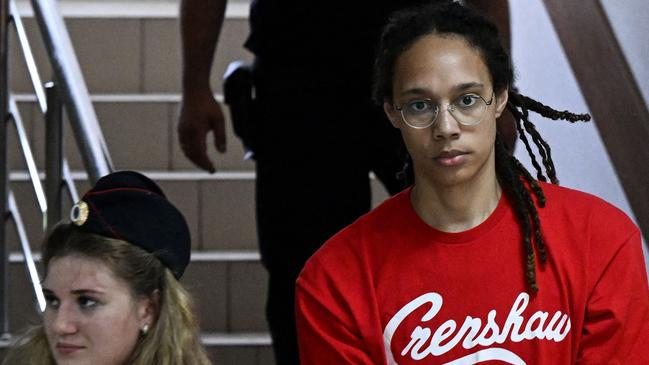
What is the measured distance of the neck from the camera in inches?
86.7

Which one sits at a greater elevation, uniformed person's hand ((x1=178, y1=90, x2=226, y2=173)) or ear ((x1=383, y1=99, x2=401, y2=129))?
uniformed person's hand ((x1=178, y1=90, x2=226, y2=173))

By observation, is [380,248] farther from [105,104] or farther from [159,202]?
[105,104]

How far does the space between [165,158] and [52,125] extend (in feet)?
4.31

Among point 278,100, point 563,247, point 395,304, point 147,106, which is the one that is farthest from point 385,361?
point 147,106

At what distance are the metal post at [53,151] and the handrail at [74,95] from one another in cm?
14

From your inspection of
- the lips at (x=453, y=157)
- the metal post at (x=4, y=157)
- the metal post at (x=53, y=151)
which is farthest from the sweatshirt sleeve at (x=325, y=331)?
the metal post at (x=4, y=157)

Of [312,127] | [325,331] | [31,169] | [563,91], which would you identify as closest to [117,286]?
[325,331]

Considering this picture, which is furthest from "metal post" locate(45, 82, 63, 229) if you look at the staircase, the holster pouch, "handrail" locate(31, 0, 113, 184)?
the staircase

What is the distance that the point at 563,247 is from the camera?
2.19 meters

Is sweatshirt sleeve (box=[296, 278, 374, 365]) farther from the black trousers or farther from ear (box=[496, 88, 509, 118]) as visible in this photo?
the black trousers

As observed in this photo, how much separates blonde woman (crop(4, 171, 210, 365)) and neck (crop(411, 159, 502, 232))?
0.40 meters

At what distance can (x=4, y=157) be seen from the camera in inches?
135

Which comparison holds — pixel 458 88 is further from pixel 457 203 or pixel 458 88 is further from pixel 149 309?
pixel 149 309

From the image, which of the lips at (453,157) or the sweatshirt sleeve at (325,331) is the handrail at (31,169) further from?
the lips at (453,157)
